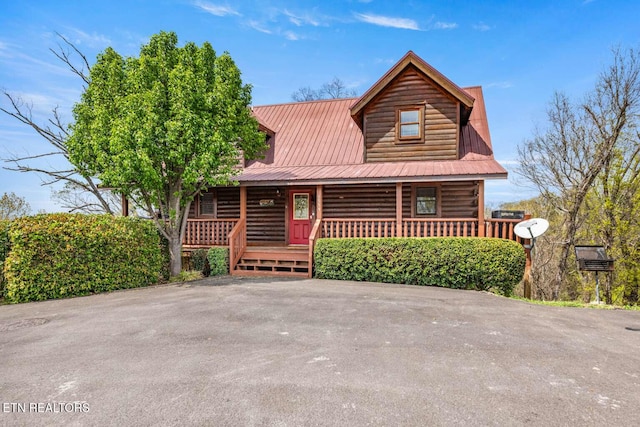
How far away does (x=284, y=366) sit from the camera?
4176 millimetres

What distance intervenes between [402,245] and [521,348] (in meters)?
5.49

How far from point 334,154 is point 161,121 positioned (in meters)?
6.89

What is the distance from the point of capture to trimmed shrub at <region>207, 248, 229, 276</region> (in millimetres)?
11812

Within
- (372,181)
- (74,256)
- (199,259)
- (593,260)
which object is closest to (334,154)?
(372,181)

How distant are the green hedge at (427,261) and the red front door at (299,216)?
298cm

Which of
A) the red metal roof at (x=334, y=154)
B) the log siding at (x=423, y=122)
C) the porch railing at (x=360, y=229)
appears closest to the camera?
the porch railing at (x=360, y=229)

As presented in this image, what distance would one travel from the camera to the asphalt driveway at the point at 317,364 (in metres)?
3.21

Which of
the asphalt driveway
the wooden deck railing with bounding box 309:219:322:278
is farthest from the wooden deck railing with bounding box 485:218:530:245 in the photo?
the wooden deck railing with bounding box 309:219:322:278

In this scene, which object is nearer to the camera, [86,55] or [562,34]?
[562,34]

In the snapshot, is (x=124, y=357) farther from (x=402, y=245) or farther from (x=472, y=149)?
(x=472, y=149)

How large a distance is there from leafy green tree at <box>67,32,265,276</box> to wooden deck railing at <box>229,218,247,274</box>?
1883mm

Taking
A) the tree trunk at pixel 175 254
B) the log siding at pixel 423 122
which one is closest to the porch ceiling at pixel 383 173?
the log siding at pixel 423 122

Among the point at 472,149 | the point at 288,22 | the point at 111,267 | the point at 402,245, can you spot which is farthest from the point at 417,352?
the point at 288,22

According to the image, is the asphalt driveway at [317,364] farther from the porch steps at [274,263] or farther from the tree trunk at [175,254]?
the porch steps at [274,263]
